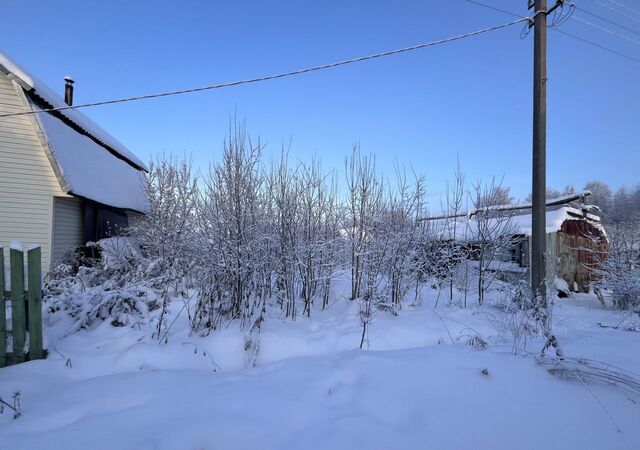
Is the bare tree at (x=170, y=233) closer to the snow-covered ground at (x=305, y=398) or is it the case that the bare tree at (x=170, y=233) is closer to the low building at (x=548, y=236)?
the snow-covered ground at (x=305, y=398)

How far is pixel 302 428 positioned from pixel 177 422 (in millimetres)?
844

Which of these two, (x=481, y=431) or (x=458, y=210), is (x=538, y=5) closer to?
(x=458, y=210)

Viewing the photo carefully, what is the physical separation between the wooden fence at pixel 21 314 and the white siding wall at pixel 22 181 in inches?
251

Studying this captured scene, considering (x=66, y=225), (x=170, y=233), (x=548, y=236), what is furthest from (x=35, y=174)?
(x=548, y=236)

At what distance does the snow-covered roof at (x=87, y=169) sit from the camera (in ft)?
27.3

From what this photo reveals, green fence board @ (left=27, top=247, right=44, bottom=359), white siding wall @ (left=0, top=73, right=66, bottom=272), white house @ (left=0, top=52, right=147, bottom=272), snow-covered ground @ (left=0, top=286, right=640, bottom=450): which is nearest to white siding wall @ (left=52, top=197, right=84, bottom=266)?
white house @ (left=0, top=52, right=147, bottom=272)

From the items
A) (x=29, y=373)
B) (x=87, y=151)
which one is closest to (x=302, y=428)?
(x=29, y=373)

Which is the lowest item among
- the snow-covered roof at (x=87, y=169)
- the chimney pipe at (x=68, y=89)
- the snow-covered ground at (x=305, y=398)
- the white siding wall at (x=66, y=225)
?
the snow-covered ground at (x=305, y=398)

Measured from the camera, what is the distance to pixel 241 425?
6.88ft

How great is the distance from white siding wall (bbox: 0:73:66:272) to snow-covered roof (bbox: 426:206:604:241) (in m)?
9.97

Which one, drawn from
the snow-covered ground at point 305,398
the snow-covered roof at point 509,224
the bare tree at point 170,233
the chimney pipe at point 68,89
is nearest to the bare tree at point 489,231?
the snow-covered roof at point 509,224

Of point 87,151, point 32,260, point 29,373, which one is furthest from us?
point 87,151

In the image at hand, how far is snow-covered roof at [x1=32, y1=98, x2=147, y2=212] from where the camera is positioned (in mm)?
8328

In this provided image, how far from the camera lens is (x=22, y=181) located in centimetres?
850
